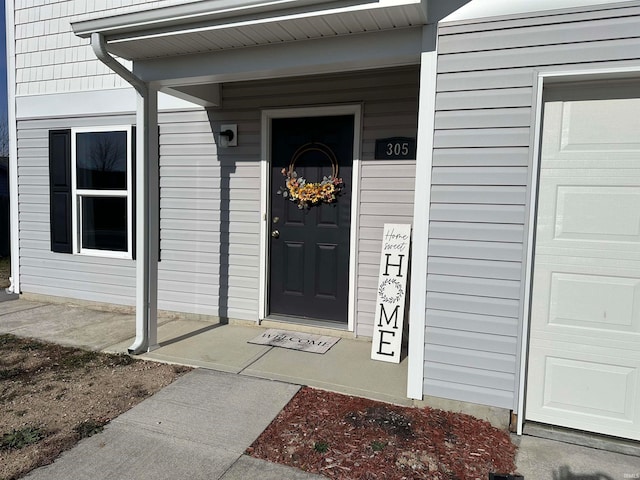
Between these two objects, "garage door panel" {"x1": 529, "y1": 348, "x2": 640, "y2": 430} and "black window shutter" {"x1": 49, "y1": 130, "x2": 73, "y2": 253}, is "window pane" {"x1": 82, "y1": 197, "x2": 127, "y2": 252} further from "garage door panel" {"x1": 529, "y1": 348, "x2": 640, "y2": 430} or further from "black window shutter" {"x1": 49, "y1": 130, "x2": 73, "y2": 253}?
"garage door panel" {"x1": 529, "y1": 348, "x2": 640, "y2": 430}

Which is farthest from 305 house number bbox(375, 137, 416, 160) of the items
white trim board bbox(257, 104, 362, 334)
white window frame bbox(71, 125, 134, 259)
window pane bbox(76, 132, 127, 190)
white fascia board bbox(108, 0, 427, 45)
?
window pane bbox(76, 132, 127, 190)

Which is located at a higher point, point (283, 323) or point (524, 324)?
point (524, 324)

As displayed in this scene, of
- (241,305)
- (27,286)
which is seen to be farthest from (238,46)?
(27,286)

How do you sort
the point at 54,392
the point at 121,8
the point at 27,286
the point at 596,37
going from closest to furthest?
the point at 596,37, the point at 54,392, the point at 121,8, the point at 27,286

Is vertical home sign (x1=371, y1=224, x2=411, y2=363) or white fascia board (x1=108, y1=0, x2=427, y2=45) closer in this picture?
white fascia board (x1=108, y1=0, x2=427, y2=45)

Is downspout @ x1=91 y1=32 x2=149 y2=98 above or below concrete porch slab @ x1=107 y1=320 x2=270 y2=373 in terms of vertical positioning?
above

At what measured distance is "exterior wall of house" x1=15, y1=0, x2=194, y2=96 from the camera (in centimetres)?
488

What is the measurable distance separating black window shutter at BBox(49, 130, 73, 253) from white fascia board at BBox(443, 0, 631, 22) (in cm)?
459

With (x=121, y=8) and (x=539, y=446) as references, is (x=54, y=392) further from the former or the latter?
(x=121, y=8)

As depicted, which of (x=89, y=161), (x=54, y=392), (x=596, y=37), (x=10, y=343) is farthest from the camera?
(x=89, y=161)

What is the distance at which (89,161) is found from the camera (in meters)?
5.07

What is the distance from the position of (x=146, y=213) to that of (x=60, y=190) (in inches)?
92.6

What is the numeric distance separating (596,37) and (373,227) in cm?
218

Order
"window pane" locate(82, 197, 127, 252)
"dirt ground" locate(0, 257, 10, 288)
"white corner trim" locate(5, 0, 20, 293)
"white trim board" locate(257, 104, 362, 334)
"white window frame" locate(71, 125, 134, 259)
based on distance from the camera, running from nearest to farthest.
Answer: "white trim board" locate(257, 104, 362, 334) < "white window frame" locate(71, 125, 134, 259) < "window pane" locate(82, 197, 127, 252) < "white corner trim" locate(5, 0, 20, 293) < "dirt ground" locate(0, 257, 10, 288)
